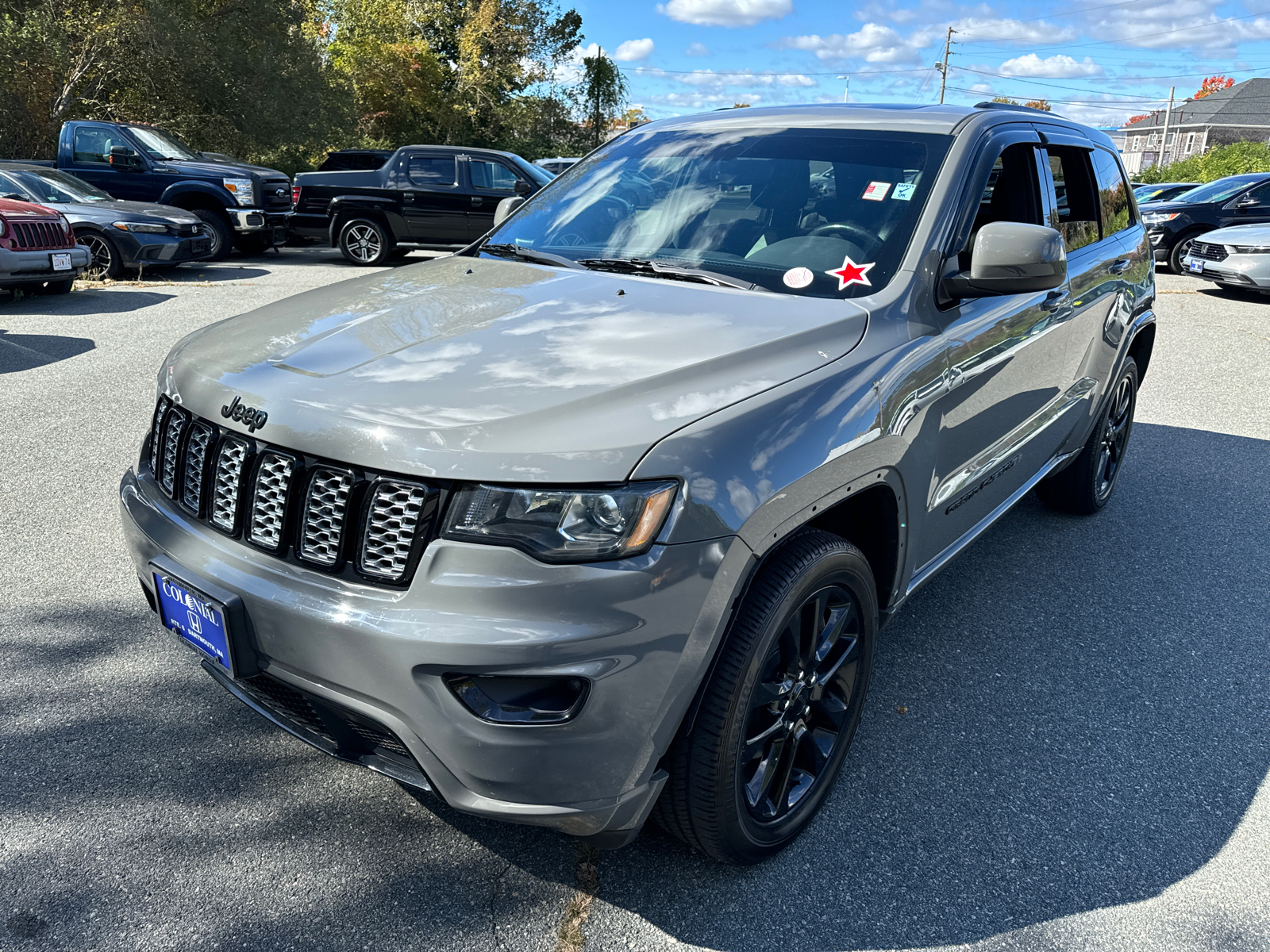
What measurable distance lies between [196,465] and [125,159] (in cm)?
1341

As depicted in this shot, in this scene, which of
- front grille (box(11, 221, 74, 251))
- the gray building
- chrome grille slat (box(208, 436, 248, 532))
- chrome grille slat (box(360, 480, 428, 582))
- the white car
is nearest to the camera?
chrome grille slat (box(360, 480, 428, 582))

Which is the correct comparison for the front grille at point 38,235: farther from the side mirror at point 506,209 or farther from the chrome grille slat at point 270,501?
the chrome grille slat at point 270,501

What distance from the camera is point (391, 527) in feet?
6.34

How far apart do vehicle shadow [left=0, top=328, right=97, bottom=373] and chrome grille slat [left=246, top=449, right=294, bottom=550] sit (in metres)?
6.19

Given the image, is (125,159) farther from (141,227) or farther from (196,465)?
(196,465)

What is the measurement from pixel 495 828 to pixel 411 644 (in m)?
0.93

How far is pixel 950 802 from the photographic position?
8.83ft

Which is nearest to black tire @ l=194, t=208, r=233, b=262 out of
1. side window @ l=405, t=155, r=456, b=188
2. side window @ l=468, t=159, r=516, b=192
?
side window @ l=405, t=155, r=456, b=188

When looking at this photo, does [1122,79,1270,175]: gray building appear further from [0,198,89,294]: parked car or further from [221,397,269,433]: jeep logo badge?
[221,397,269,433]: jeep logo badge

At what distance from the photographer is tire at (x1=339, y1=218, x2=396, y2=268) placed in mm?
14078

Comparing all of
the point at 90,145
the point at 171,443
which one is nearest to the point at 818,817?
the point at 171,443

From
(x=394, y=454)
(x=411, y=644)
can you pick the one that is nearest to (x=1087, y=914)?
(x=411, y=644)

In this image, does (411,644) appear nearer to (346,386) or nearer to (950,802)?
(346,386)

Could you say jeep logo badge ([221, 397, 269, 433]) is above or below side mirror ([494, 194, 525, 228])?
below
